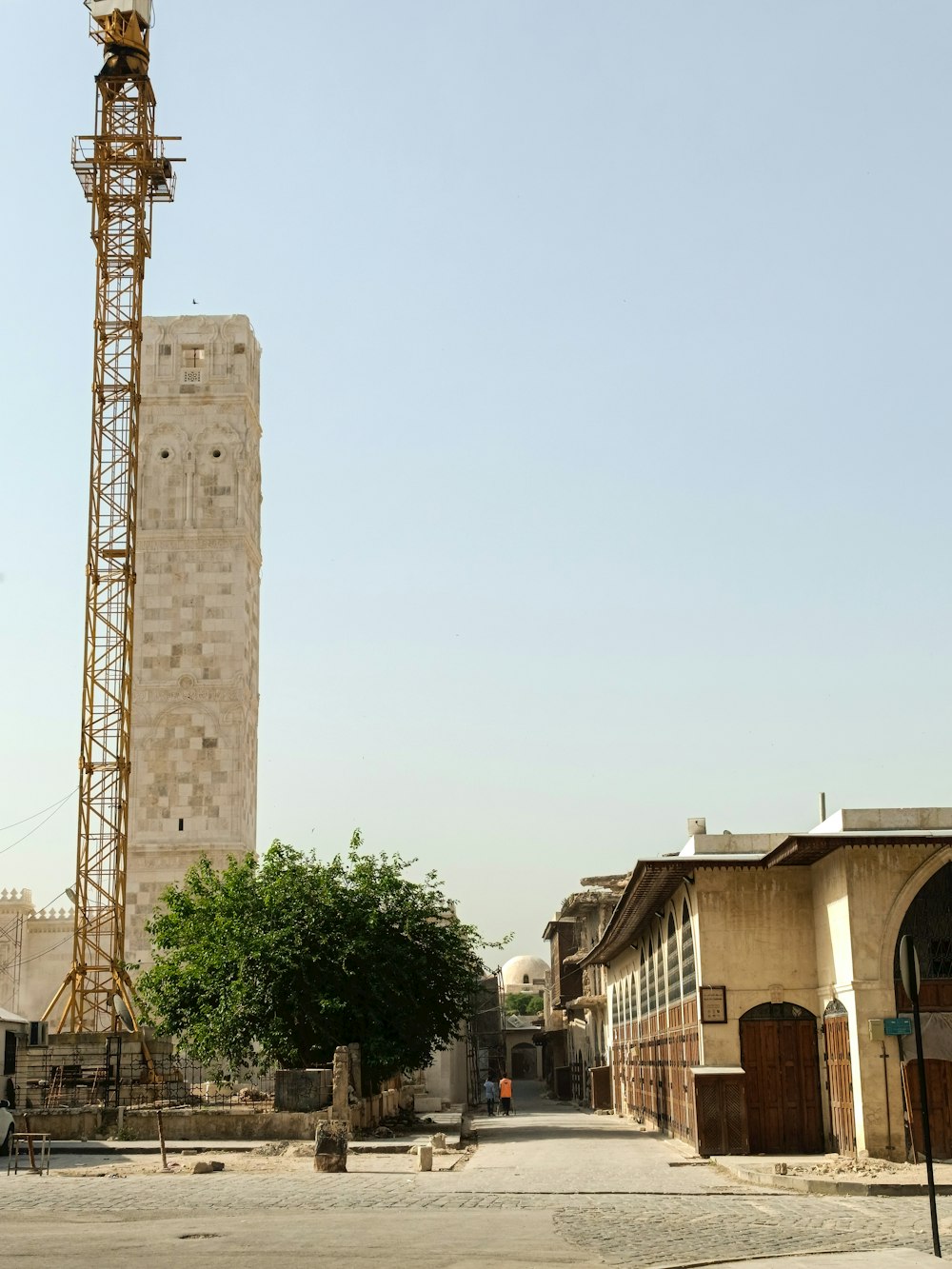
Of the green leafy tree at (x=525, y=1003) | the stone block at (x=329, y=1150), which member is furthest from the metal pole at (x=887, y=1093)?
the green leafy tree at (x=525, y=1003)

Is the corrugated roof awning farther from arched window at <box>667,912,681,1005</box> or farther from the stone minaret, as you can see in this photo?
the stone minaret

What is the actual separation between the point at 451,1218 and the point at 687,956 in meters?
10.5

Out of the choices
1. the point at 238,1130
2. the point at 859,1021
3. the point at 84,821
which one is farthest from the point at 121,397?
the point at 859,1021

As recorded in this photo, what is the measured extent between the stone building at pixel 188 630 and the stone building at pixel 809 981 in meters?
29.0

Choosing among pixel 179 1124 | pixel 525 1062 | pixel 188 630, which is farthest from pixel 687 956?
pixel 525 1062

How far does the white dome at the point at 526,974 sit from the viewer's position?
359 feet

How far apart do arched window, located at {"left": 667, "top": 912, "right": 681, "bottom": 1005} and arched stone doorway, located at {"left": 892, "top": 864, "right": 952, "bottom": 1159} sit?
6203 millimetres

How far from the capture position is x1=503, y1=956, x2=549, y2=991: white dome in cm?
10931

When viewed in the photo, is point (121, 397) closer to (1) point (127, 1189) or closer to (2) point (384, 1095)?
(2) point (384, 1095)

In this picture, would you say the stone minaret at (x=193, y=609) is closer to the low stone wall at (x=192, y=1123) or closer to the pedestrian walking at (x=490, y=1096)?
the pedestrian walking at (x=490, y=1096)

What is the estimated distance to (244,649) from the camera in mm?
53906

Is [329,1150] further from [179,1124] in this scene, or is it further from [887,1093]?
[887,1093]

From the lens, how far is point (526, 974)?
11006cm

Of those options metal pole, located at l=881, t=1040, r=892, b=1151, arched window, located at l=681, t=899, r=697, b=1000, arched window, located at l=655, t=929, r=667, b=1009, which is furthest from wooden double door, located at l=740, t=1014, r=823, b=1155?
arched window, located at l=655, t=929, r=667, b=1009
